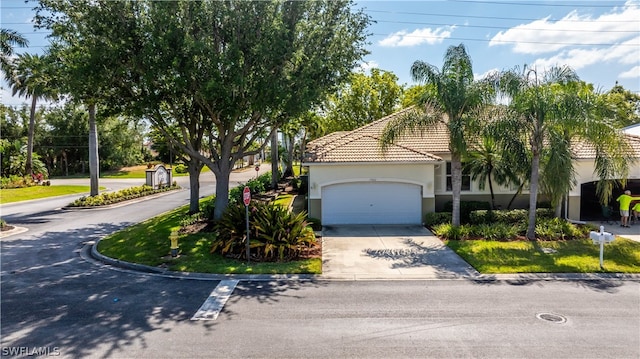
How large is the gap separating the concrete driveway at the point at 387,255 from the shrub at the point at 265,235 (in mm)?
1112

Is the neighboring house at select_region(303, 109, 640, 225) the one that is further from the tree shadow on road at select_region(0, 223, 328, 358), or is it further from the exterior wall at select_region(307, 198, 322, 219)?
the tree shadow on road at select_region(0, 223, 328, 358)

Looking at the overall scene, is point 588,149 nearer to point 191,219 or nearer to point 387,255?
point 387,255

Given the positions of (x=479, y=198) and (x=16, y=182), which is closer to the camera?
(x=479, y=198)

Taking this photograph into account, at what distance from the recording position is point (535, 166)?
13.8 metres

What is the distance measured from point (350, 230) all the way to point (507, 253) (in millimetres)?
6106

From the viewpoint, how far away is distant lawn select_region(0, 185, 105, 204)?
27978mm

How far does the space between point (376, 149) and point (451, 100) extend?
4244 millimetres

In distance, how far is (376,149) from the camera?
1755 centimetres

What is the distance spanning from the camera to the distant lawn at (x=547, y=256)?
10.8 metres

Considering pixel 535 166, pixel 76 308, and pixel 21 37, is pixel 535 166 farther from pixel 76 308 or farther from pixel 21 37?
pixel 21 37

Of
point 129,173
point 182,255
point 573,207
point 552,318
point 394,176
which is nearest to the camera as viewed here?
point 552,318

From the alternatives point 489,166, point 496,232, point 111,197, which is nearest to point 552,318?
point 496,232

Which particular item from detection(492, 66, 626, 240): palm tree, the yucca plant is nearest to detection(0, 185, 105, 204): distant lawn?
the yucca plant

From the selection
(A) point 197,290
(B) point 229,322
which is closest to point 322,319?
(B) point 229,322
